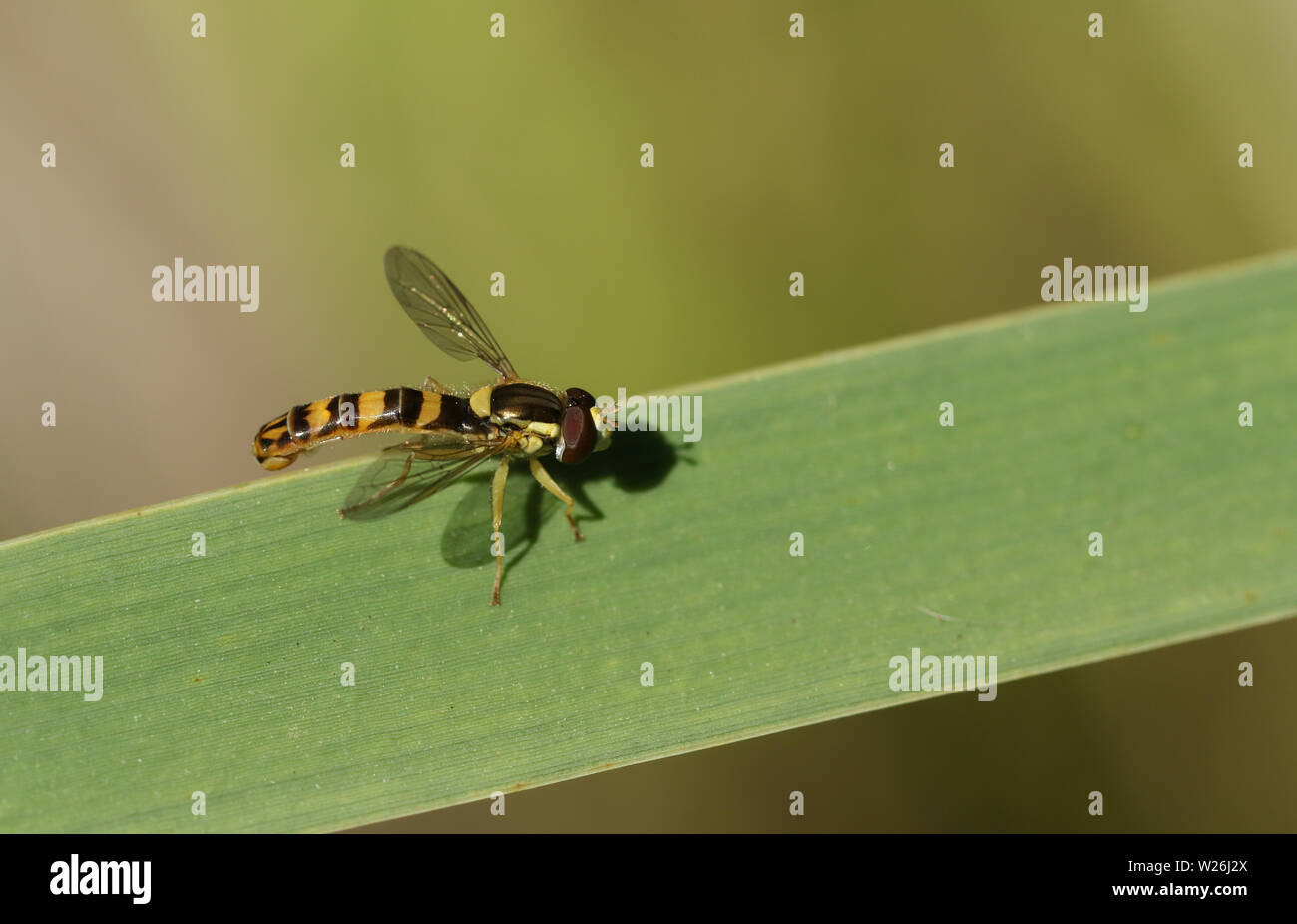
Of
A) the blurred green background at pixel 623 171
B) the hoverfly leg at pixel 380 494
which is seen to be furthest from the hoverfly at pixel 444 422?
the blurred green background at pixel 623 171

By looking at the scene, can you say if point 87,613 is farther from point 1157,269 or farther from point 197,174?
point 1157,269

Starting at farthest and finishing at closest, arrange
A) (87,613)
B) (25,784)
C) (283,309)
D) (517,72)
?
(283,309), (517,72), (87,613), (25,784)

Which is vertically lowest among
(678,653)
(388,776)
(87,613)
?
(388,776)

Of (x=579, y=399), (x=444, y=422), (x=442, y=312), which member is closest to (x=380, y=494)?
(x=444, y=422)

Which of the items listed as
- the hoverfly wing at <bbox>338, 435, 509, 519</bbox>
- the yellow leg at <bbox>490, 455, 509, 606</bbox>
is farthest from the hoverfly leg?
the yellow leg at <bbox>490, 455, 509, 606</bbox>

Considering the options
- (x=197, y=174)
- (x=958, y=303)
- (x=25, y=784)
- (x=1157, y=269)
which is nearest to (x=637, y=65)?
(x=958, y=303)

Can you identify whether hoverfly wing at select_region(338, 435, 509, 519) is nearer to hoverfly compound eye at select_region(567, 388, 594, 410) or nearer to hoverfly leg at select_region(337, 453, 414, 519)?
hoverfly leg at select_region(337, 453, 414, 519)

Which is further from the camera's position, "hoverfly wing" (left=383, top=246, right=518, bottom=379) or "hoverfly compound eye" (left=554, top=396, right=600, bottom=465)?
"hoverfly wing" (left=383, top=246, right=518, bottom=379)
